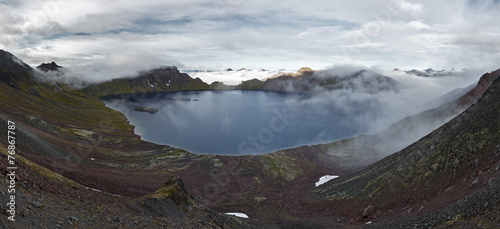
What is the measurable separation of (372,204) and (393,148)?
271ft

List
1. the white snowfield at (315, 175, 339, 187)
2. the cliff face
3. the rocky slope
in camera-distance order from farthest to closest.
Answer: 1. the white snowfield at (315, 175, 339, 187)
2. the cliff face
3. the rocky slope

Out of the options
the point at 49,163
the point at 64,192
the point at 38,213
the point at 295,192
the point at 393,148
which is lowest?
the point at 295,192

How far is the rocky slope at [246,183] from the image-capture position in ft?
95.8

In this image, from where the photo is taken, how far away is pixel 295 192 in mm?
87625

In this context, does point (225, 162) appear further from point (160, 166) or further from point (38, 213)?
point (38, 213)

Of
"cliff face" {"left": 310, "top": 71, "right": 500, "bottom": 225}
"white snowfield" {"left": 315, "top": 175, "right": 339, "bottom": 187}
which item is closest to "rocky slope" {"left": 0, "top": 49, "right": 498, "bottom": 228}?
"cliff face" {"left": 310, "top": 71, "right": 500, "bottom": 225}

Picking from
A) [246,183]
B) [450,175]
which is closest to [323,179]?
[246,183]

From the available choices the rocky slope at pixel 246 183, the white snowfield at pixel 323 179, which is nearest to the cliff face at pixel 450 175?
the rocky slope at pixel 246 183

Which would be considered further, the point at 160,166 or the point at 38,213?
the point at 160,166

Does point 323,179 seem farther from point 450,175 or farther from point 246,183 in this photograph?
point 450,175

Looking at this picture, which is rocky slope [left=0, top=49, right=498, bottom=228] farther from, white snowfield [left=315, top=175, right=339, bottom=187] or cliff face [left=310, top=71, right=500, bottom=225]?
white snowfield [left=315, top=175, right=339, bottom=187]

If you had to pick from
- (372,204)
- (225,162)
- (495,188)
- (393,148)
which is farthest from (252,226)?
(393,148)

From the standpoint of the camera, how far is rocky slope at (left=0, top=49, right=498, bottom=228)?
95.8ft

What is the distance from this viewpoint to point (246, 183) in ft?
319
